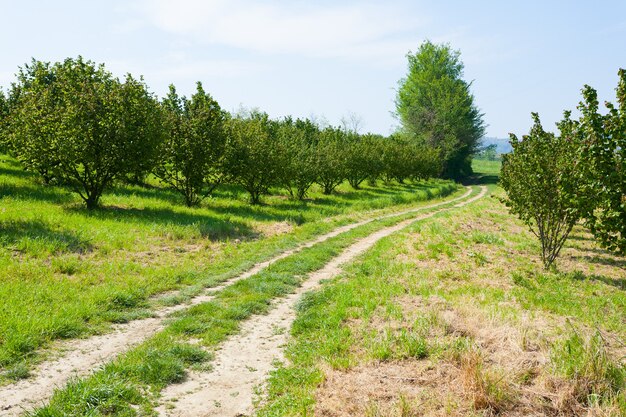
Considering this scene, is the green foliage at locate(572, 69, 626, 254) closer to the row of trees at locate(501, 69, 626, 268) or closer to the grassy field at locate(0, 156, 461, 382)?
the row of trees at locate(501, 69, 626, 268)

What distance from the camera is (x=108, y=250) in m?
13.0

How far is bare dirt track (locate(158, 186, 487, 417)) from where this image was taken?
5.70 m

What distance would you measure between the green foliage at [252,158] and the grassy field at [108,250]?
1.78m

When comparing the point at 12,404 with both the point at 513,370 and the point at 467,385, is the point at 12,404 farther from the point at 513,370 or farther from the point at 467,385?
the point at 513,370

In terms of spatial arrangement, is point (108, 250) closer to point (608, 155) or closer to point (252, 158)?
point (252, 158)

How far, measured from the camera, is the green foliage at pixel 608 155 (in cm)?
866

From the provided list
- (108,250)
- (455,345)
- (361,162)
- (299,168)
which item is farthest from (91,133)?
(361,162)

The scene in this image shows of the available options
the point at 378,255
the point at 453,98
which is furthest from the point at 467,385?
the point at 453,98

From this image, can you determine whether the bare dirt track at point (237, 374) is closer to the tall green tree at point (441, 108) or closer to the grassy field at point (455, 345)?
the grassy field at point (455, 345)

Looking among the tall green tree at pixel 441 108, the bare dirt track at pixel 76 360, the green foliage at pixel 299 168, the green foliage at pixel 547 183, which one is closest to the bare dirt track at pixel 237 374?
the bare dirt track at pixel 76 360

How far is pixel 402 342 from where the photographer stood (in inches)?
278

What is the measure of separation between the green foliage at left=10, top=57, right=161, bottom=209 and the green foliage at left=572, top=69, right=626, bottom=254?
16.7 metres

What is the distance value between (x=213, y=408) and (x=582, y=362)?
5.08 meters

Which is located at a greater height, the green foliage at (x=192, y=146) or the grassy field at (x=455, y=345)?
the green foliage at (x=192, y=146)
